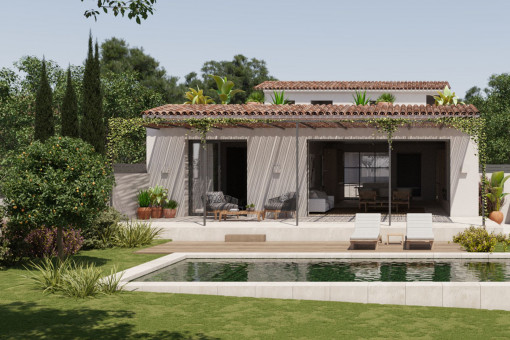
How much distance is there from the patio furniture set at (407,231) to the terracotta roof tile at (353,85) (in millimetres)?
16135

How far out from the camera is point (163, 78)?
52.9 meters

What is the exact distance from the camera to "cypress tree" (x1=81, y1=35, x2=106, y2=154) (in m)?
26.1

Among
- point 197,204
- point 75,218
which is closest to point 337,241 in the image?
point 197,204

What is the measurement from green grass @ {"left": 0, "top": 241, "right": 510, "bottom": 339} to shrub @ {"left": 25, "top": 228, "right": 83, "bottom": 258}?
317 centimetres

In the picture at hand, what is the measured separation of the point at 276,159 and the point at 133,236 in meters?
6.69

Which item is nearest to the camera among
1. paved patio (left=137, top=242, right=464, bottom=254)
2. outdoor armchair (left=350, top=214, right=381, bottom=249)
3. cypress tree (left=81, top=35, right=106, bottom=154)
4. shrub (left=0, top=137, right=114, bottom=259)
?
shrub (left=0, top=137, right=114, bottom=259)

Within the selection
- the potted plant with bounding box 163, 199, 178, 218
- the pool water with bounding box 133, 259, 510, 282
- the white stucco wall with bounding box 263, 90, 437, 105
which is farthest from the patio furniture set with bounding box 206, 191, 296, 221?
the white stucco wall with bounding box 263, 90, 437, 105

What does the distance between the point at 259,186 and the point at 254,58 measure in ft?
138

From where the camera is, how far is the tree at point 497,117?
37.6m

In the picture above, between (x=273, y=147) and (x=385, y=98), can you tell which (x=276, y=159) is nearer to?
(x=273, y=147)

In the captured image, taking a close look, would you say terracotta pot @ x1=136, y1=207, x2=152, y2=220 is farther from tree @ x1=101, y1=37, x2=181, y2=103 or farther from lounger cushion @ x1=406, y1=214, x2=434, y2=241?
tree @ x1=101, y1=37, x2=181, y2=103

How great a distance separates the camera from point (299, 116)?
2072 cm

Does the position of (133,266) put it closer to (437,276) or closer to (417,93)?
(437,276)

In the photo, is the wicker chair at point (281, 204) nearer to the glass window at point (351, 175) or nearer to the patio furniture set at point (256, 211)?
the patio furniture set at point (256, 211)
